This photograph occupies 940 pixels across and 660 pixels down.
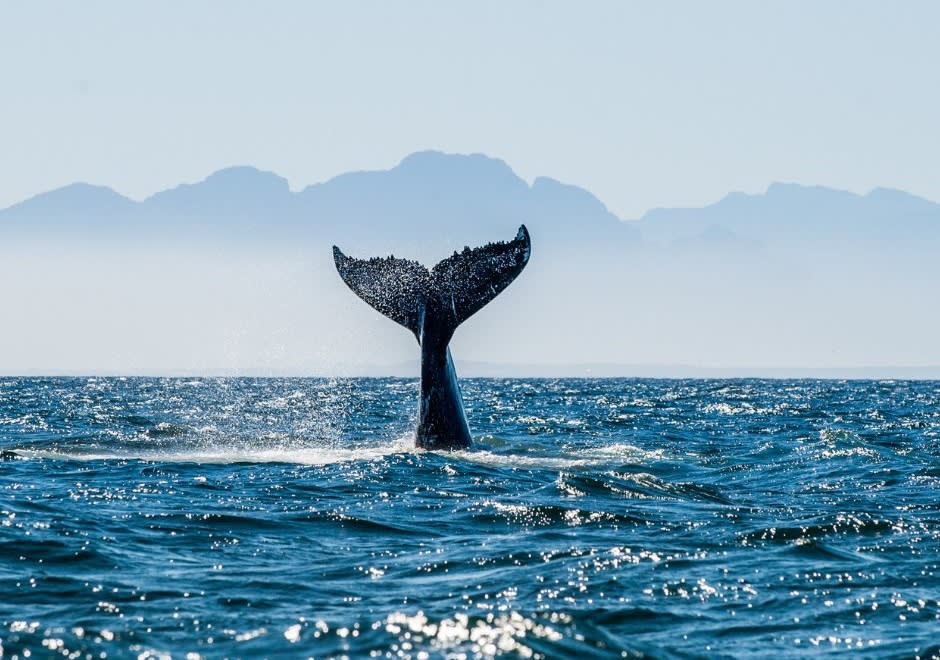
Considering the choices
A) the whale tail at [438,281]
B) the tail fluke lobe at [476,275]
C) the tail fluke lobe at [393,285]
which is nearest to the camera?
the tail fluke lobe at [476,275]

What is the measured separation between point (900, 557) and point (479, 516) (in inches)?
144

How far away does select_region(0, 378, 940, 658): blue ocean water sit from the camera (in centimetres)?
703

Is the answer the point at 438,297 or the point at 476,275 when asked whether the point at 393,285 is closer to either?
the point at 438,297

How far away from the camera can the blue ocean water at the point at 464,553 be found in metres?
7.03

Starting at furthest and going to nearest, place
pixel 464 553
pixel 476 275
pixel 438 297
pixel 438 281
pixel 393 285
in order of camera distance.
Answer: pixel 393 285 → pixel 438 281 → pixel 438 297 → pixel 476 275 → pixel 464 553

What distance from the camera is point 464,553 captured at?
9.63 m

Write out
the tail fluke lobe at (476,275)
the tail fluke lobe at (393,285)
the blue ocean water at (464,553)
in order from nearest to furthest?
the blue ocean water at (464,553) < the tail fluke lobe at (476,275) < the tail fluke lobe at (393,285)

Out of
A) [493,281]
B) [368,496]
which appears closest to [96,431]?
[493,281]

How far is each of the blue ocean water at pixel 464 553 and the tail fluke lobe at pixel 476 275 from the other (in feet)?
6.57

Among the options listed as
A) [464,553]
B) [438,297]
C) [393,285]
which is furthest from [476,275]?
[464,553]

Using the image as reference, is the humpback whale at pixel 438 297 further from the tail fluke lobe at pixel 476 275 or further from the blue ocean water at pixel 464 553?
the blue ocean water at pixel 464 553

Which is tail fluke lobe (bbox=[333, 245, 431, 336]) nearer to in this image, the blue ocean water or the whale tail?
the whale tail

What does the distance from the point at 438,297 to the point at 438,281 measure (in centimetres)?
25

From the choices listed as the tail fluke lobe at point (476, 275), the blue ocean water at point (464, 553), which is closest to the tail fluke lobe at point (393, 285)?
the tail fluke lobe at point (476, 275)
